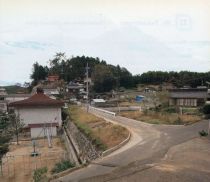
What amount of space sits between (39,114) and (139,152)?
2124cm

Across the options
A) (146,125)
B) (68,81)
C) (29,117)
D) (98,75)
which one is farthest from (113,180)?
(68,81)

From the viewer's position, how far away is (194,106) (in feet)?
127

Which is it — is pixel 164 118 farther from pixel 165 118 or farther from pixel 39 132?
pixel 39 132

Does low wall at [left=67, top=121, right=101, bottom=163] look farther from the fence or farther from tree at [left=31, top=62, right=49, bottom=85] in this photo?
tree at [left=31, top=62, right=49, bottom=85]

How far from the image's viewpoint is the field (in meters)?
21.2

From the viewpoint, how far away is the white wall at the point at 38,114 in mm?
35625

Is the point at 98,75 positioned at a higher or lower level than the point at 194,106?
higher

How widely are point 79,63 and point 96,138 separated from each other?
216 ft

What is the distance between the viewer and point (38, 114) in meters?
36.2

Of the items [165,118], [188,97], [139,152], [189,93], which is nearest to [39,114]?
[165,118]

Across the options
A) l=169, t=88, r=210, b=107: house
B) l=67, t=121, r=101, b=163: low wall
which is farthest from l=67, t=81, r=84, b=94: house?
l=67, t=121, r=101, b=163: low wall

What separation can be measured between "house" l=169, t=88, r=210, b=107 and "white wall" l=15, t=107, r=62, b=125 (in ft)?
45.6

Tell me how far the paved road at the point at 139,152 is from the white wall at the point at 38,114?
43.8 ft

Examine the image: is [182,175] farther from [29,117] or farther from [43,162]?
[29,117]
